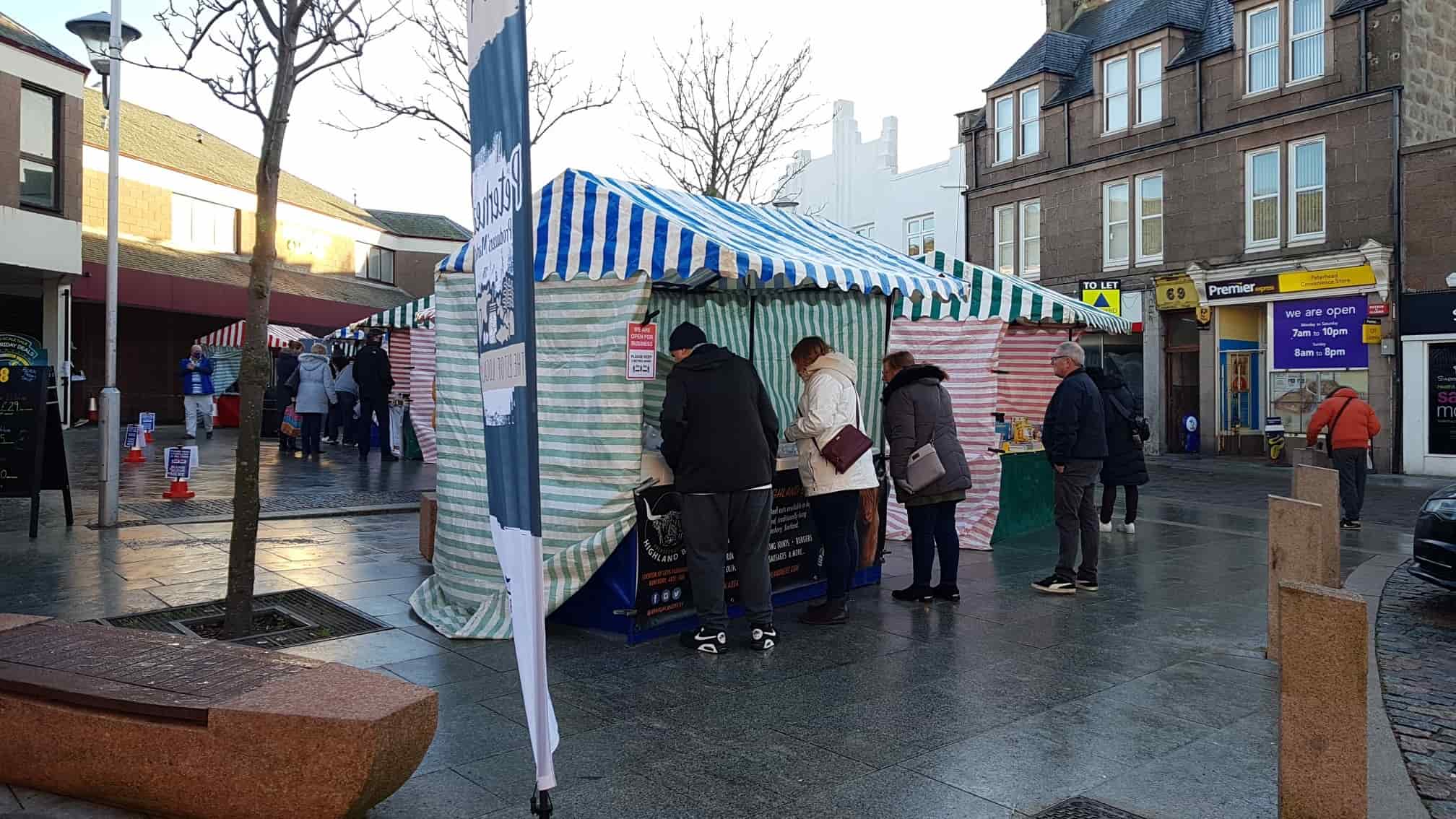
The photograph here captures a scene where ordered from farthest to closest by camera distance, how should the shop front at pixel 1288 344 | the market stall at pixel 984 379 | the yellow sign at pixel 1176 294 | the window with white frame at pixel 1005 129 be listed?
the window with white frame at pixel 1005 129 < the yellow sign at pixel 1176 294 < the shop front at pixel 1288 344 < the market stall at pixel 984 379

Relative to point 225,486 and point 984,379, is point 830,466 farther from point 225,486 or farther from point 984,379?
point 225,486

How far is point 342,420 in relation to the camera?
19.7 m

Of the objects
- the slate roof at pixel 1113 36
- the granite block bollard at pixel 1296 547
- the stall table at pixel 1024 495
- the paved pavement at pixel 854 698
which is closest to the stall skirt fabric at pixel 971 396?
the stall table at pixel 1024 495

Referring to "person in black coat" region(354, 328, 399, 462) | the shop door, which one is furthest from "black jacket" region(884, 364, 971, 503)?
the shop door

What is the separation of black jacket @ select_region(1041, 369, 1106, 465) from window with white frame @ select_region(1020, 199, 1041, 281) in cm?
1924

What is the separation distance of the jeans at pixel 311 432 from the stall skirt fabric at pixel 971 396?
34.7ft

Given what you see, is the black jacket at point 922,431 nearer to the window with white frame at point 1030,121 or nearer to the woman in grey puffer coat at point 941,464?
the woman in grey puffer coat at point 941,464

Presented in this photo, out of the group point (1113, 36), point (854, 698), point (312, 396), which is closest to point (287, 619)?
point (854, 698)

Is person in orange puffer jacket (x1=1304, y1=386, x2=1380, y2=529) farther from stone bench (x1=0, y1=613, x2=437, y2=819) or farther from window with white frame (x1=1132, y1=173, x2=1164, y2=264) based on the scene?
window with white frame (x1=1132, y1=173, x2=1164, y2=264)

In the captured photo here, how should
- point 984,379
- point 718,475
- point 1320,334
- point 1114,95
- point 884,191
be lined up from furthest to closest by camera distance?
point 884,191 → point 1114,95 → point 1320,334 → point 984,379 → point 718,475

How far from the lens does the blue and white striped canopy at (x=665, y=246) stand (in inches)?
227

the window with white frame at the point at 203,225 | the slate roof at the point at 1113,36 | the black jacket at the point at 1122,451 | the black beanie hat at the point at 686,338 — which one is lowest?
the black jacket at the point at 1122,451

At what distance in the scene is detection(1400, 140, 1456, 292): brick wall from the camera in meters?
17.6

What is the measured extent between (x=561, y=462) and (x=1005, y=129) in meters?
23.1
